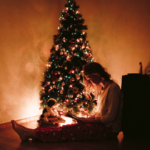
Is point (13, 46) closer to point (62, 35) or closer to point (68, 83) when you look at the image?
point (62, 35)

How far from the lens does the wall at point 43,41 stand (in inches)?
115

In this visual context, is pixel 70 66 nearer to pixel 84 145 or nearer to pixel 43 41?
pixel 43 41

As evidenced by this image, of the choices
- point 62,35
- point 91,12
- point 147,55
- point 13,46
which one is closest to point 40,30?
point 62,35

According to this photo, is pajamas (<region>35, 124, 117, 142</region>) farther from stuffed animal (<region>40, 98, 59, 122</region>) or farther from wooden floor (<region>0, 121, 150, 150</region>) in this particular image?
stuffed animal (<region>40, 98, 59, 122</region>)

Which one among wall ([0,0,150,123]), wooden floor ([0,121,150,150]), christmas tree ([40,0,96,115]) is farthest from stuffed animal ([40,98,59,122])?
wooden floor ([0,121,150,150])

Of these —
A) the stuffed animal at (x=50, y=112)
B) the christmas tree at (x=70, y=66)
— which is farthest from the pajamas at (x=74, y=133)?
the christmas tree at (x=70, y=66)

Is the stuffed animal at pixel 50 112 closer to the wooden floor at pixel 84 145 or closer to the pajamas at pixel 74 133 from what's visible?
the wooden floor at pixel 84 145

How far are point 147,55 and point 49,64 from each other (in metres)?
1.87

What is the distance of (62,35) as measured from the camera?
3328 mm

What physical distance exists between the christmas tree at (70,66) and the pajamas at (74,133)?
A: 4.11 feet

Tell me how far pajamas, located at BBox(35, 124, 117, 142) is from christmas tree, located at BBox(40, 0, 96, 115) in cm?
125

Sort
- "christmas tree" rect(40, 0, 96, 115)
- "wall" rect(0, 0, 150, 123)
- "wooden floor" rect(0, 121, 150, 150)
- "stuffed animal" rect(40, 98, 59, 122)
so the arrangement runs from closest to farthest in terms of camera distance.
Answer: "wooden floor" rect(0, 121, 150, 150) → "wall" rect(0, 0, 150, 123) → "stuffed animal" rect(40, 98, 59, 122) → "christmas tree" rect(40, 0, 96, 115)

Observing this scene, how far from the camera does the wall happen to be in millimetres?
2930

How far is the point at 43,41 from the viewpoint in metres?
3.60
